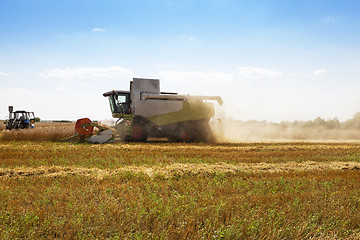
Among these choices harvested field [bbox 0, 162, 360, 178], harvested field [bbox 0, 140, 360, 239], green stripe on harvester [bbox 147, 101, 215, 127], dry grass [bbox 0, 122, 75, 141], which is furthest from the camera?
green stripe on harvester [bbox 147, 101, 215, 127]

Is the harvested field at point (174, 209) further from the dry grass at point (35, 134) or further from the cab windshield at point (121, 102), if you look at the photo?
the dry grass at point (35, 134)

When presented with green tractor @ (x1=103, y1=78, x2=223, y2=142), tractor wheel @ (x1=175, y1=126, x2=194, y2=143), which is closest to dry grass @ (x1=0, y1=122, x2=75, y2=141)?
green tractor @ (x1=103, y1=78, x2=223, y2=142)

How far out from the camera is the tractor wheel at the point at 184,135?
60.0 feet

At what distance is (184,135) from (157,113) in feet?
6.87

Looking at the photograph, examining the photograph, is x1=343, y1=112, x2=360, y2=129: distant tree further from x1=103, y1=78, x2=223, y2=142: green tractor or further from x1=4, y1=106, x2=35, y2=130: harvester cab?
x1=4, y1=106, x2=35, y2=130: harvester cab

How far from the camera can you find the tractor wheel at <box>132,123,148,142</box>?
58.0 feet

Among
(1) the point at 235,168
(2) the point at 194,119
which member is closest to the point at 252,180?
(1) the point at 235,168

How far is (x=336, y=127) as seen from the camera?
1147 inches

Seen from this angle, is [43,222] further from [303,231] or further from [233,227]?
[303,231]

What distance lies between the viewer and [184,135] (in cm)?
1831

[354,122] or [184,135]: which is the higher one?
[354,122]

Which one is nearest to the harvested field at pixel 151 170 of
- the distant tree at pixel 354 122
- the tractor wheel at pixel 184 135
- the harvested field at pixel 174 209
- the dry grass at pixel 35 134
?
the harvested field at pixel 174 209

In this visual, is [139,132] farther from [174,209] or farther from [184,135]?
[174,209]

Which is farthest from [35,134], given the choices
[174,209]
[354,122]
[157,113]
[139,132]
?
[354,122]
